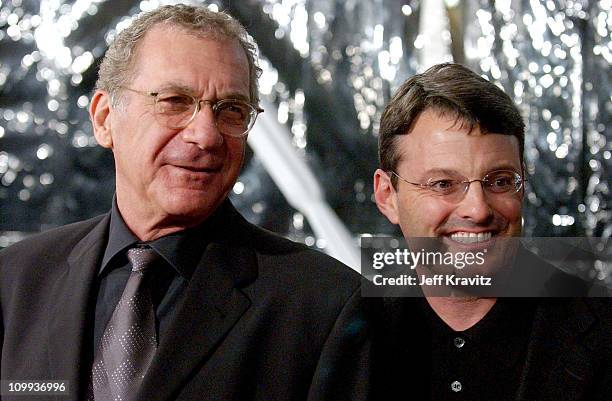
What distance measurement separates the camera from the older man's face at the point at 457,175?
1270 mm

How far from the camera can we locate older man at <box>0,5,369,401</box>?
114cm

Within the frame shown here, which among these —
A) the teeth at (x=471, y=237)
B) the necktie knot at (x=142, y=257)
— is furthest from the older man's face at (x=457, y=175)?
the necktie knot at (x=142, y=257)

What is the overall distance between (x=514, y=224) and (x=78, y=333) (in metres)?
0.74

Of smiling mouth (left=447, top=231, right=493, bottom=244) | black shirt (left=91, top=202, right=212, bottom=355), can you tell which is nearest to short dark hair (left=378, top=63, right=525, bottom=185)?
smiling mouth (left=447, top=231, right=493, bottom=244)

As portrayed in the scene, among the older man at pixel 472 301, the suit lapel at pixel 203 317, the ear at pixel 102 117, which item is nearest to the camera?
the suit lapel at pixel 203 317

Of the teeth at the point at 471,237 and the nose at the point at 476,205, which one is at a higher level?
the nose at the point at 476,205

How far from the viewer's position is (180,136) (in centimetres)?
124

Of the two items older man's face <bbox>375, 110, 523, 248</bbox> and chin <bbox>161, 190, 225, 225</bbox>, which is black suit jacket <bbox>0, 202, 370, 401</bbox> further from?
older man's face <bbox>375, 110, 523, 248</bbox>

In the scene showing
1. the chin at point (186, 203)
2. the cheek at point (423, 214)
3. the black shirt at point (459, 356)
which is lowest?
the black shirt at point (459, 356)

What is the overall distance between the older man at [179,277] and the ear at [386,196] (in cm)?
19

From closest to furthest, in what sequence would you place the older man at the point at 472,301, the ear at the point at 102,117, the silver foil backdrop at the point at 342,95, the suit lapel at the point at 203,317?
the suit lapel at the point at 203,317 < the older man at the point at 472,301 < the ear at the point at 102,117 < the silver foil backdrop at the point at 342,95

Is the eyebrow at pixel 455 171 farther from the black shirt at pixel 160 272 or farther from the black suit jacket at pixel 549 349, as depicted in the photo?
the black shirt at pixel 160 272

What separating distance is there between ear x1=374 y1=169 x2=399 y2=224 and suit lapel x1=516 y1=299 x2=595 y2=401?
307 millimetres

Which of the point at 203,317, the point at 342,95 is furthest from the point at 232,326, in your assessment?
the point at 342,95
